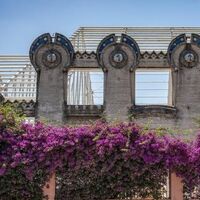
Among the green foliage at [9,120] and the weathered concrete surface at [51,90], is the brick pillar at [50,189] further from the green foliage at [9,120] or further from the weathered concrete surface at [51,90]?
the weathered concrete surface at [51,90]

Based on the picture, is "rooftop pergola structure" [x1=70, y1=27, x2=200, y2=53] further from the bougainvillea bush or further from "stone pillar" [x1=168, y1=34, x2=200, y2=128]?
the bougainvillea bush

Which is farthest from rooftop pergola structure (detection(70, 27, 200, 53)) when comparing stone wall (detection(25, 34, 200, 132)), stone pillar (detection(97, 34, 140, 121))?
stone pillar (detection(97, 34, 140, 121))

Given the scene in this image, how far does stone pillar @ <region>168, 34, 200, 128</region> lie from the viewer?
32.7 metres

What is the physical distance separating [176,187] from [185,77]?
14804mm

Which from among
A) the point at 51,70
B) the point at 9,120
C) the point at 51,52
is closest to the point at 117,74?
the point at 51,70


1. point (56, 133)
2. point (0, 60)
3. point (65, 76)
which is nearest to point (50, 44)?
point (65, 76)

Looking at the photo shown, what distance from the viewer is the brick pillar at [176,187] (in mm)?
18766

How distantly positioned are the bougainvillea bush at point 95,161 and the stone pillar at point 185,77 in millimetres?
13998

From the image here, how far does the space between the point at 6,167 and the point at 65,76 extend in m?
15.3

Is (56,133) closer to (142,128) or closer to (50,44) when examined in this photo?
(142,128)

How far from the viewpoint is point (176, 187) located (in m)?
18.8

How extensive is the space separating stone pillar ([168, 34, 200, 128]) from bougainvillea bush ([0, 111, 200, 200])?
45.9 feet

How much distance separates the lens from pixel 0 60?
38.7 m

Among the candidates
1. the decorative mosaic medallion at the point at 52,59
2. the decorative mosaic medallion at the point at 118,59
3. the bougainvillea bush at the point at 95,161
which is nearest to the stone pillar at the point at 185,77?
the decorative mosaic medallion at the point at 118,59
